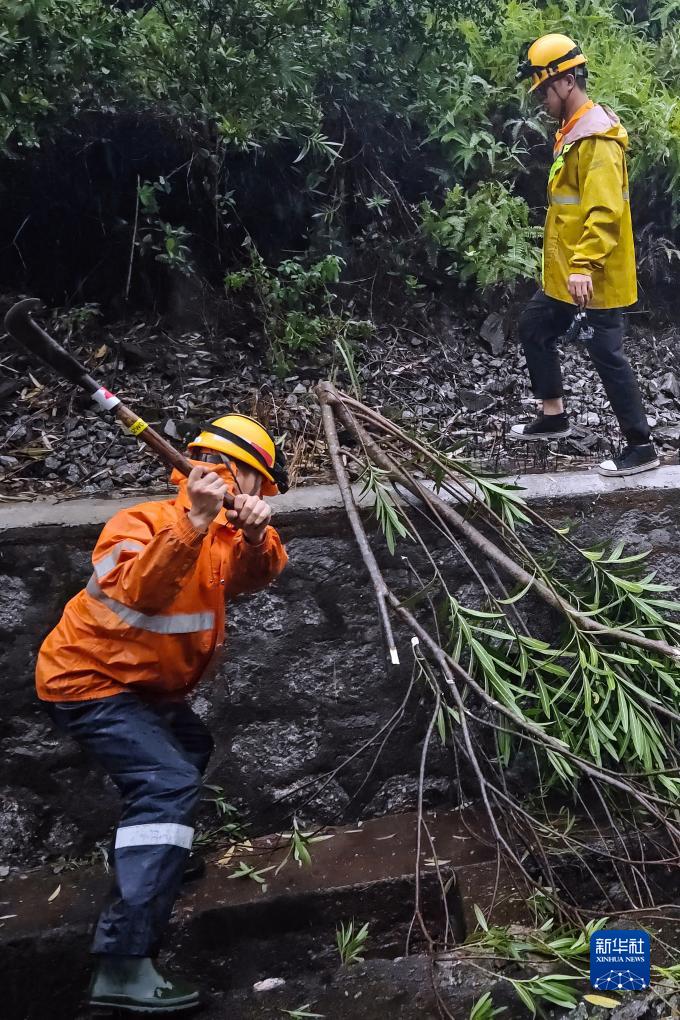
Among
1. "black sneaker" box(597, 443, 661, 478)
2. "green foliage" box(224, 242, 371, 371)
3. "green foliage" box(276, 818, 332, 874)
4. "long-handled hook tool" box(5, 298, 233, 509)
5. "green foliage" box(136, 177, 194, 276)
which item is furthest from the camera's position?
"green foliage" box(224, 242, 371, 371)

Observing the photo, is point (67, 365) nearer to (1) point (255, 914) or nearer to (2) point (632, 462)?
(1) point (255, 914)

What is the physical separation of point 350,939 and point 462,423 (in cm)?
248

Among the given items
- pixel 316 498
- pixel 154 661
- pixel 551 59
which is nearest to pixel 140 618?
pixel 154 661

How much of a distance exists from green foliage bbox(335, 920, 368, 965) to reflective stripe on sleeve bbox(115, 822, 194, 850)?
861 mm

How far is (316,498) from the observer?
3789 millimetres

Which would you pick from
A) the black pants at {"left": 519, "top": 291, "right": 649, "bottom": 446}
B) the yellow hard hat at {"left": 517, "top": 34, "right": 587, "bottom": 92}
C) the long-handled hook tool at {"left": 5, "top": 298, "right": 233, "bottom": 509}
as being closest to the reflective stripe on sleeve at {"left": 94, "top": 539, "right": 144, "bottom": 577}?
the long-handled hook tool at {"left": 5, "top": 298, "right": 233, "bottom": 509}

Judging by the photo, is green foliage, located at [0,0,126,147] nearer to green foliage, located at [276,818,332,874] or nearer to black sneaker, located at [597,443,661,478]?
black sneaker, located at [597,443,661,478]

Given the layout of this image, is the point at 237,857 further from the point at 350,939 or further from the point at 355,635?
the point at 355,635

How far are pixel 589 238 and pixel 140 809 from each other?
280 cm

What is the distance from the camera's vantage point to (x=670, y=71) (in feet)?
18.1

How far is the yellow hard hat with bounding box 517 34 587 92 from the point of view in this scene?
389 cm

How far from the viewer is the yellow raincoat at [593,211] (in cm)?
379

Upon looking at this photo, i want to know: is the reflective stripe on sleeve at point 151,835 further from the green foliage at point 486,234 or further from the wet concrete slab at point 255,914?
the green foliage at point 486,234

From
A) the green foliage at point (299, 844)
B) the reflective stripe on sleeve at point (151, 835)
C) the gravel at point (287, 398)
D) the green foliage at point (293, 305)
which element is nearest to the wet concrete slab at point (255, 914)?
the green foliage at point (299, 844)
